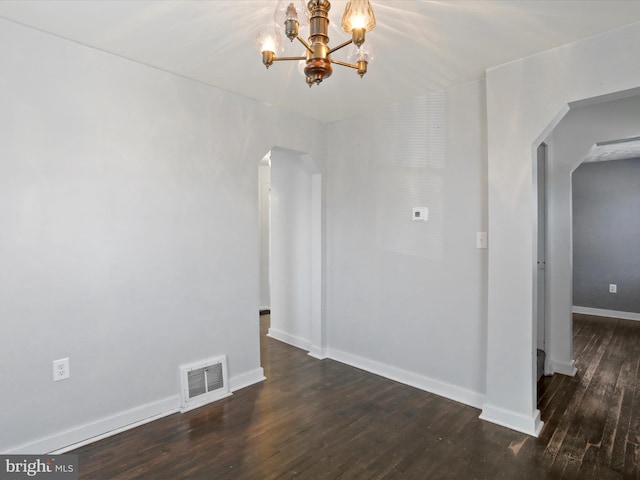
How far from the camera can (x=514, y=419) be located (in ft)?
7.72

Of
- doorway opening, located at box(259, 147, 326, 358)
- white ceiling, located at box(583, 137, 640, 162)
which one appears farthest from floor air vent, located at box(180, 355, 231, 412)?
white ceiling, located at box(583, 137, 640, 162)

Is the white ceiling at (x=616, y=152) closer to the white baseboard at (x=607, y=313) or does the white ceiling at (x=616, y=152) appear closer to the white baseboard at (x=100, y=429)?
the white baseboard at (x=607, y=313)

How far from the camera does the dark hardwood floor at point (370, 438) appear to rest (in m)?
1.93

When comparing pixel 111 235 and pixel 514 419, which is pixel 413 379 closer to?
pixel 514 419

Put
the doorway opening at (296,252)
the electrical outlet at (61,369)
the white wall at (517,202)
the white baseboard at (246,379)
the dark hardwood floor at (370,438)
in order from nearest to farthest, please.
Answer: the dark hardwood floor at (370,438), the electrical outlet at (61,369), the white wall at (517,202), the white baseboard at (246,379), the doorway opening at (296,252)

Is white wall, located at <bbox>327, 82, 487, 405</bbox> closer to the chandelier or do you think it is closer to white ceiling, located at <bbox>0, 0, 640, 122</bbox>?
white ceiling, located at <bbox>0, 0, 640, 122</bbox>

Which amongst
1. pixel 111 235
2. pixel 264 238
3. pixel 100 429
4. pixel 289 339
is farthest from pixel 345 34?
pixel 264 238

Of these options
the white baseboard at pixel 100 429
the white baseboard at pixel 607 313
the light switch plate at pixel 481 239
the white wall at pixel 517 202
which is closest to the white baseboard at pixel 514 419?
the white wall at pixel 517 202

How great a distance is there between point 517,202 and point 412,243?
91cm

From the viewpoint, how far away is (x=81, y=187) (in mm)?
2182

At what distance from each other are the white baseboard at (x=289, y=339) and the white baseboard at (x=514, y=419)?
1943mm

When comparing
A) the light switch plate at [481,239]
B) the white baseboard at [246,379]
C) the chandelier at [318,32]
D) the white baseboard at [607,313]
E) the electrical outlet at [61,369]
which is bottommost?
the white baseboard at [607,313]

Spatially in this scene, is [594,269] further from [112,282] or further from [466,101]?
[112,282]

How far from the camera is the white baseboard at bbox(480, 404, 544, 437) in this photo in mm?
2287
